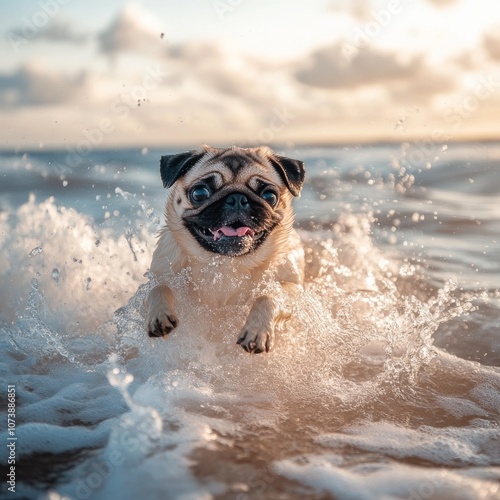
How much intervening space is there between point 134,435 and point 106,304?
3.35m

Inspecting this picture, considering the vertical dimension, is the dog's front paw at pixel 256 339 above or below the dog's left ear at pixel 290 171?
Answer: below

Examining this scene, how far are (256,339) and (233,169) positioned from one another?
1.43 metres

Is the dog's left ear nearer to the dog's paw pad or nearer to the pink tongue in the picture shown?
the pink tongue

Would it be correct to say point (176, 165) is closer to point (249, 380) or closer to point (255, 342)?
point (255, 342)

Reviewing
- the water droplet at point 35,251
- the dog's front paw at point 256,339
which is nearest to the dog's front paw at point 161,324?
the dog's front paw at point 256,339

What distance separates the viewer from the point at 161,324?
4.89 metres

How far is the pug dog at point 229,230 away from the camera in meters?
5.21

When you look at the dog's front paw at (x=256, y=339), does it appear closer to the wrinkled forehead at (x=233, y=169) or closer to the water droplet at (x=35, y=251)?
the wrinkled forehead at (x=233, y=169)

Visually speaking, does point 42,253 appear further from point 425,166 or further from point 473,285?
point 425,166

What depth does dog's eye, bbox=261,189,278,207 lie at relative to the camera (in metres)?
5.44

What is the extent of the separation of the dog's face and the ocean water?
543 mm

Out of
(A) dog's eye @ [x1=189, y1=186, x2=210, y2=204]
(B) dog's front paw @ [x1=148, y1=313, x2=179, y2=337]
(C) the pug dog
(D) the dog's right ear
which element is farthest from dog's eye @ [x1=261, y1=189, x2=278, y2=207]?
(B) dog's front paw @ [x1=148, y1=313, x2=179, y2=337]

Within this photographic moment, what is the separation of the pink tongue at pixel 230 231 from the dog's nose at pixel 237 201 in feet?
0.53

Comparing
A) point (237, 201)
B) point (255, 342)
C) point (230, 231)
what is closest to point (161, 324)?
point (255, 342)
